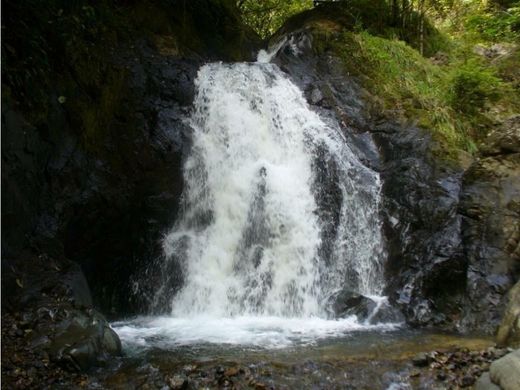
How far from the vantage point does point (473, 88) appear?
10859mm

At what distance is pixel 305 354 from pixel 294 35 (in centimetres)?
992

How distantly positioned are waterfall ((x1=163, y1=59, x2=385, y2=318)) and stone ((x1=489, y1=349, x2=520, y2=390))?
3646 mm

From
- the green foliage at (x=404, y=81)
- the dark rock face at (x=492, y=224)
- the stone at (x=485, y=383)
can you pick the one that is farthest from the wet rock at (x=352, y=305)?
the green foliage at (x=404, y=81)

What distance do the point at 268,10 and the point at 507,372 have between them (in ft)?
55.3

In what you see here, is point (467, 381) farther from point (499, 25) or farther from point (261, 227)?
point (499, 25)

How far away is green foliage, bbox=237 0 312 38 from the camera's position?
1848 cm

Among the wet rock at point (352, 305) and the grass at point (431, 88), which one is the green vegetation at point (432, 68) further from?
the wet rock at point (352, 305)

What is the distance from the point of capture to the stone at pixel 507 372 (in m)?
4.35

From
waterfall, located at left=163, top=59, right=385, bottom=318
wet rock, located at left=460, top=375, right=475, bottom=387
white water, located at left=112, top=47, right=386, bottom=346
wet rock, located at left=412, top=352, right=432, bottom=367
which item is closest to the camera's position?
wet rock, located at left=460, top=375, right=475, bottom=387

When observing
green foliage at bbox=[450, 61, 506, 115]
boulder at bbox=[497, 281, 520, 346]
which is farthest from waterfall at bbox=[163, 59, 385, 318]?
green foliage at bbox=[450, 61, 506, 115]

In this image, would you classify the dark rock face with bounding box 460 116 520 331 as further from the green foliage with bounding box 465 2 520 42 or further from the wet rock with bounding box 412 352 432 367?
the green foliage with bounding box 465 2 520 42

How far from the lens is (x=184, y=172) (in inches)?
377

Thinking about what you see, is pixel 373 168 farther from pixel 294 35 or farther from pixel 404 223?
pixel 294 35

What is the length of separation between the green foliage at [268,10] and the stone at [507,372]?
1576 centimetres
